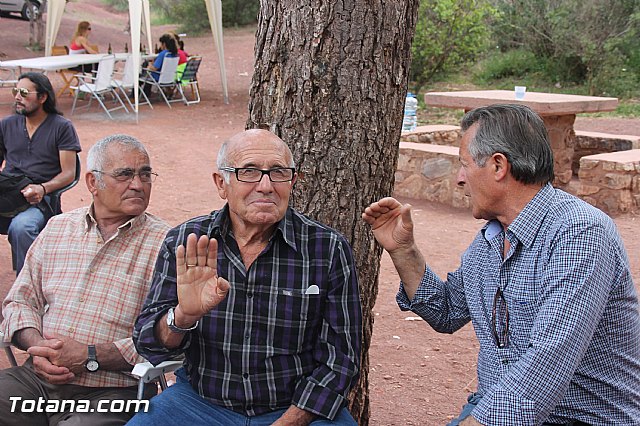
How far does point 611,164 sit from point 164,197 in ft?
15.9

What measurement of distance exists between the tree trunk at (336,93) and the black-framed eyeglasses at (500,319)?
2.83 ft

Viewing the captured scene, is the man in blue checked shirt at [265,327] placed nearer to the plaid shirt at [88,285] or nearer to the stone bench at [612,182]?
the plaid shirt at [88,285]

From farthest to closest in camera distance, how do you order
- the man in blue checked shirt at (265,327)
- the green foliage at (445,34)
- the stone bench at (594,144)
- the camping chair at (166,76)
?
the green foliage at (445,34), the camping chair at (166,76), the stone bench at (594,144), the man in blue checked shirt at (265,327)

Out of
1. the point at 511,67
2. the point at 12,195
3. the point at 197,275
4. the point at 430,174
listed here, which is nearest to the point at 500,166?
the point at 197,275

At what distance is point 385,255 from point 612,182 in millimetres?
2831

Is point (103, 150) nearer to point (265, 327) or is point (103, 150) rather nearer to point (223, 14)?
point (265, 327)

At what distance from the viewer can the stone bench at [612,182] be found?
8.41m

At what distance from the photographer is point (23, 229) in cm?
504

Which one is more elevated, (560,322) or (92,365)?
(560,322)

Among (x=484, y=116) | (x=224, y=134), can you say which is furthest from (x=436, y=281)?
(x=224, y=134)

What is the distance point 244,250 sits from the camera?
2836mm

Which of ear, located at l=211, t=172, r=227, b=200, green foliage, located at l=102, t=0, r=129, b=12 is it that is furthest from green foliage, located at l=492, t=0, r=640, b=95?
green foliage, located at l=102, t=0, r=129, b=12

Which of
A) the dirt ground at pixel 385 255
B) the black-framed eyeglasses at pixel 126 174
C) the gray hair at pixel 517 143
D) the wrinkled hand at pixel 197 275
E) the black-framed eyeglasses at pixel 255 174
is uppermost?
the gray hair at pixel 517 143

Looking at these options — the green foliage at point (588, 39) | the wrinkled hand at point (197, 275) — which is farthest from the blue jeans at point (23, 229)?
the green foliage at point (588, 39)
